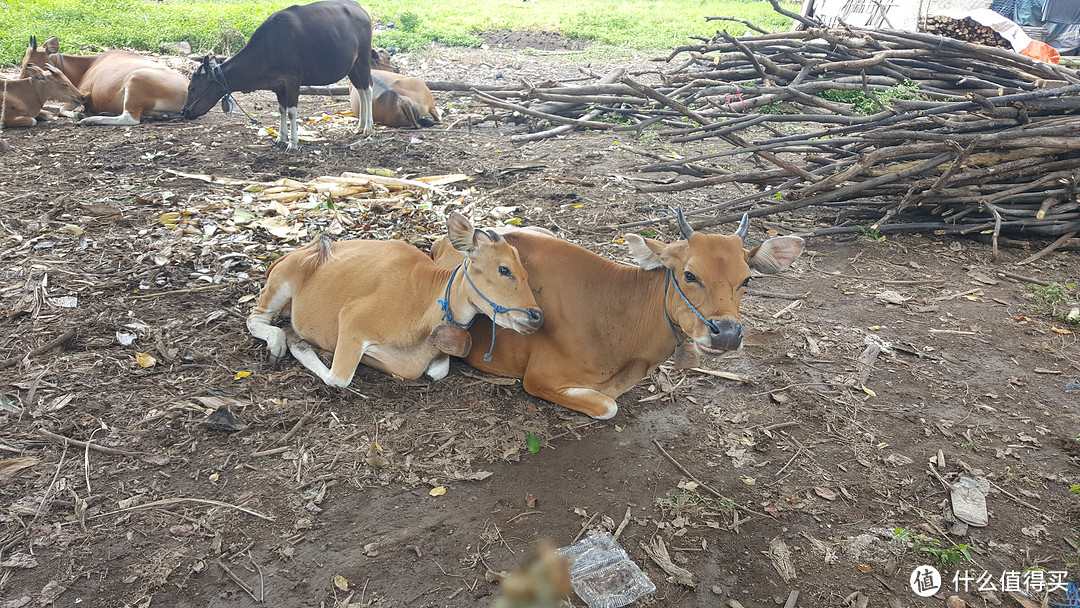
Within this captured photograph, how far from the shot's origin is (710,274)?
12.9 ft

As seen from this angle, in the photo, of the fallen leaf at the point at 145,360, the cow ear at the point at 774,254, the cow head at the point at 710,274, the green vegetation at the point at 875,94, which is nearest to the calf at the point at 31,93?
the fallen leaf at the point at 145,360

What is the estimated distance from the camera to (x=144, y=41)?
15.9 m

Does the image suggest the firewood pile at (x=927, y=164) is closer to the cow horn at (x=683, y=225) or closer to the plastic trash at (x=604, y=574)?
the cow horn at (x=683, y=225)

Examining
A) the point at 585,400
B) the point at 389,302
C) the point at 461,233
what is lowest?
the point at 585,400

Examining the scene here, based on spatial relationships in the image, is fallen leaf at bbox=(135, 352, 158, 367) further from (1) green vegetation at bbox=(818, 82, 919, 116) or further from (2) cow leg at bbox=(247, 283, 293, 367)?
(1) green vegetation at bbox=(818, 82, 919, 116)

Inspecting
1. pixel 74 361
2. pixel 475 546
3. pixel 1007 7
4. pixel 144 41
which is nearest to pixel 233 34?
pixel 144 41

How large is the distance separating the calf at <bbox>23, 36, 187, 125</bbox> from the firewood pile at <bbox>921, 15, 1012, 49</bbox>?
1542 cm

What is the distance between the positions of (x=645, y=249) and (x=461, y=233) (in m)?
1.13

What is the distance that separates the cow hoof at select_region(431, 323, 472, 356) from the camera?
14.7ft

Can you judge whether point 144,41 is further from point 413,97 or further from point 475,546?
point 475,546

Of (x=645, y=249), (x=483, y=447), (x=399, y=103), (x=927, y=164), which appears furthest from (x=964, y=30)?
(x=483, y=447)

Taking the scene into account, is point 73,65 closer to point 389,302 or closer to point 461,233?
point 389,302

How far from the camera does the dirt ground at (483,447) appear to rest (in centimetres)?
335

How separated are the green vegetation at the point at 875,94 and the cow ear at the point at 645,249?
5.39 m
